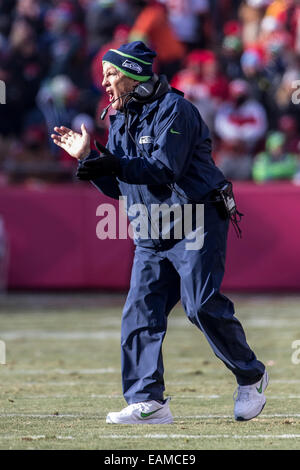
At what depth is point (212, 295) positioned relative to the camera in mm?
6246

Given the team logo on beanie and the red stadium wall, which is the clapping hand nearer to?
the team logo on beanie

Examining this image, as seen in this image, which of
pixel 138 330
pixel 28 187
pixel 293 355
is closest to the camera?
pixel 138 330

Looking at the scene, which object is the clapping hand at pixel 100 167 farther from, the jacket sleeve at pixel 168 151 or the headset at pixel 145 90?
the headset at pixel 145 90

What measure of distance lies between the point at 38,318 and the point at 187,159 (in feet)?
22.0

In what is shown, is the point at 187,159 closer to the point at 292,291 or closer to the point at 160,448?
the point at 160,448

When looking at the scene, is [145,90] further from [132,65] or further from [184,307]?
[184,307]

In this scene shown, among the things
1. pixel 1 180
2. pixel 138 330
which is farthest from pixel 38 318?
pixel 138 330

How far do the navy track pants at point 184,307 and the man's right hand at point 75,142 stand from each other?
31.5 inches

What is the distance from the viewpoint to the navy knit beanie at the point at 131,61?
6.42 m

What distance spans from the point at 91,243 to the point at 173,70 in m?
3.93

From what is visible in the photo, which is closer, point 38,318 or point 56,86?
point 38,318

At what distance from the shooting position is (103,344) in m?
10.6

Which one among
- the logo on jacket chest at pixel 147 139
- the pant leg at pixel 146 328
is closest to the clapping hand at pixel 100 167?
the logo on jacket chest at pixel 147 139

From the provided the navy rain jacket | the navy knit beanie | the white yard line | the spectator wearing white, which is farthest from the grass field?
the spectator wearing white
